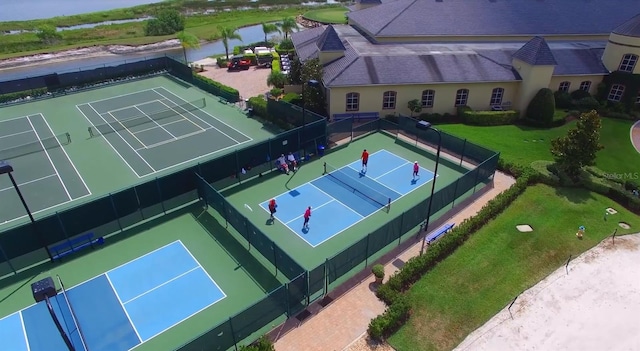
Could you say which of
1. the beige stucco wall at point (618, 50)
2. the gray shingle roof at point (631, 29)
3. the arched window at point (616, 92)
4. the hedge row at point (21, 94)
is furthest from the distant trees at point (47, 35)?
the arched window at point (616, 92)

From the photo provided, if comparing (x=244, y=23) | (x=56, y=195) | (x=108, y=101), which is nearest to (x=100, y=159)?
(x=56, y=195)

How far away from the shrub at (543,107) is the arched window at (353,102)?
14.6 meters

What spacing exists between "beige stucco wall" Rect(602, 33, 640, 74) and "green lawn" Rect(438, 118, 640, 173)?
5.50 meters

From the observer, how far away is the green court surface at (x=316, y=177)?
19391 mm

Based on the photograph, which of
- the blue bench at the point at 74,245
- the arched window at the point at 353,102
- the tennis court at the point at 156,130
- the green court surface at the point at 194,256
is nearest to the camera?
the green court surface at the point at 194,256

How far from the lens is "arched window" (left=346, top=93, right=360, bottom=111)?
1291 inches

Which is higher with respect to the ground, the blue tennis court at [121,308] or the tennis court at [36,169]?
the tennis court at [36,169]

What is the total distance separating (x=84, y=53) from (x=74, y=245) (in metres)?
50.3

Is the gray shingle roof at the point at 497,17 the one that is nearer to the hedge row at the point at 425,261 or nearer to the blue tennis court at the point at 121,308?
the hedge row at the point at 425,261

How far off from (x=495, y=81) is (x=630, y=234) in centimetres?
1683

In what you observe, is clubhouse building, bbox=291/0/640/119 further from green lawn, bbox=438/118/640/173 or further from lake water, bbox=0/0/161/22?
lake water, bbox=0/0/161/22

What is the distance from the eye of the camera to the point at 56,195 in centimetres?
2355

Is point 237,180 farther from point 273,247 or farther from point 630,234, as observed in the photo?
point 630,234

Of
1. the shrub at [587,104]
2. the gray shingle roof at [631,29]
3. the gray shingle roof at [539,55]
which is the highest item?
the gray shingle roof at [631,29]
